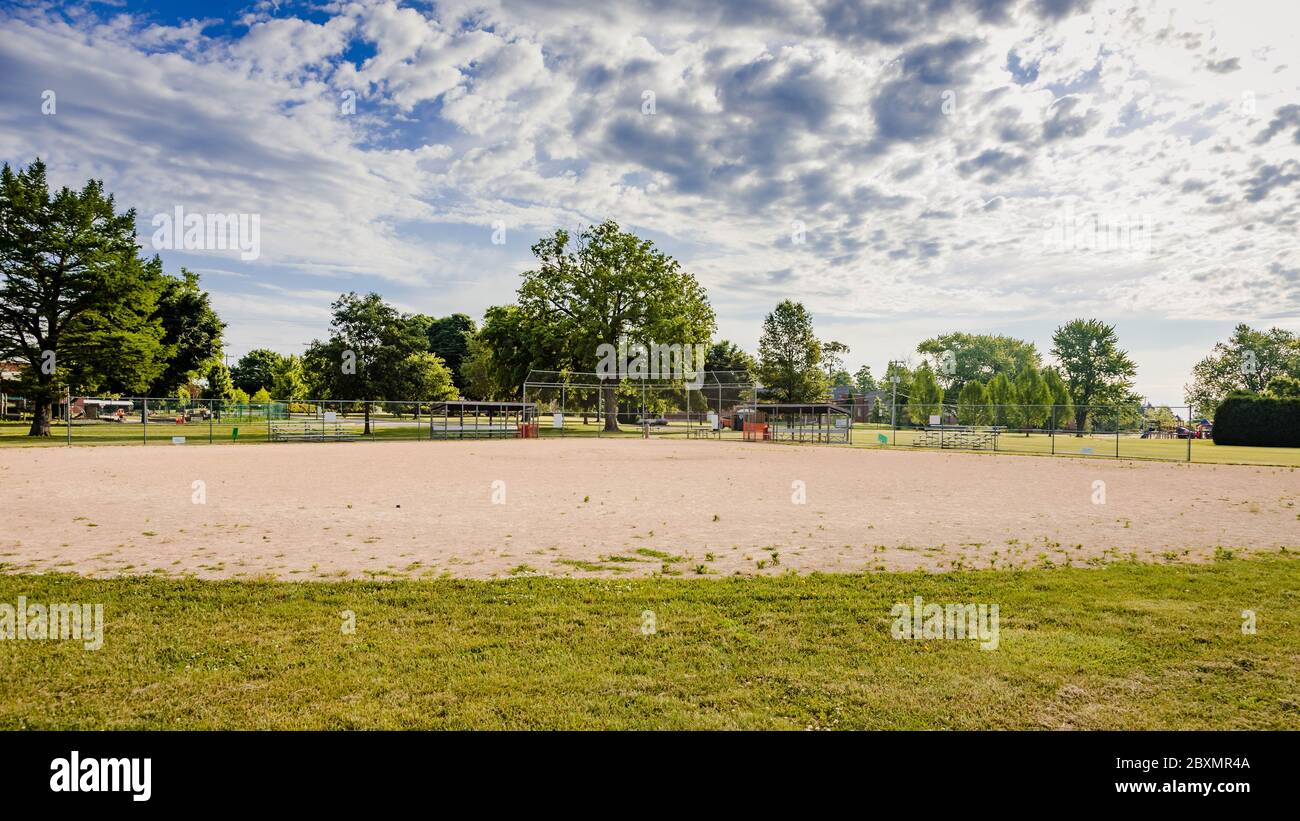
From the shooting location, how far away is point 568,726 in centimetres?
400

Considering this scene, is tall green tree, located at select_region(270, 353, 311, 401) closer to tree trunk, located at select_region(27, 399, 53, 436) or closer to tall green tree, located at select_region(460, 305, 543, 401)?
tall green tree, located at select_region(460, 305, 543, 401)

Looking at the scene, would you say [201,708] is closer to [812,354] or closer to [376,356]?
[376,356]

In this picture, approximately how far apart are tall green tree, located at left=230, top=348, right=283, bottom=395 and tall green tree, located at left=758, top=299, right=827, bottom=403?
8333 centimetres

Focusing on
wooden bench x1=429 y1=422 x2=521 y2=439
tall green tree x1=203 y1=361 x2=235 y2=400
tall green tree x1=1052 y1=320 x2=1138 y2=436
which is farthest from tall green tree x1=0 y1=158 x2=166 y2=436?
tall green tree x1=1052 y1=320 x2=1138 y2=436

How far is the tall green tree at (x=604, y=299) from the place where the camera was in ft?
169

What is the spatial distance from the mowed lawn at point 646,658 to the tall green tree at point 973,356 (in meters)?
129

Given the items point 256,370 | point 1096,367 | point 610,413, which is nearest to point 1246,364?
point 1096,367

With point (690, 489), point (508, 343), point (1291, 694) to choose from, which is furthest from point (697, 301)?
point (1291, 694)

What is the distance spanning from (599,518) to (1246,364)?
128m

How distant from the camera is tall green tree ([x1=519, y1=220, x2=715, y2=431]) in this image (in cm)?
5159

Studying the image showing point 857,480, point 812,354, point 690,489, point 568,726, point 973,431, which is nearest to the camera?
point 568,726

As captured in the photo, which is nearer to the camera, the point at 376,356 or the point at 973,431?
the point at 973,431

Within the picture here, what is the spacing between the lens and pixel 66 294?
38156 millimetres

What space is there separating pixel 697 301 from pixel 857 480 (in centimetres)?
4228
